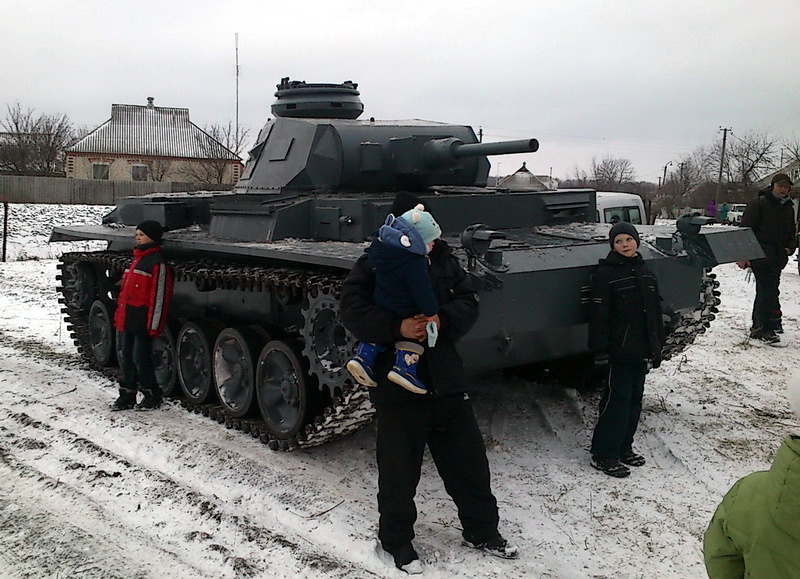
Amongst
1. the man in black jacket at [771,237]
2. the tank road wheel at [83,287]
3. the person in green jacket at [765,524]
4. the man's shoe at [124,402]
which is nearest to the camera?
the person in green jacket at [765,524]

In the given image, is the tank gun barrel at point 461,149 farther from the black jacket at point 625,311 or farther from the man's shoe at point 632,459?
the man's shoe at point 632,459

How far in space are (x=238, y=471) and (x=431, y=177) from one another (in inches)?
120

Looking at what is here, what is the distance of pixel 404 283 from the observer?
12.6ft

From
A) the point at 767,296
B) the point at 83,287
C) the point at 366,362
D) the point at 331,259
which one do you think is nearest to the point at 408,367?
the point at 366,362

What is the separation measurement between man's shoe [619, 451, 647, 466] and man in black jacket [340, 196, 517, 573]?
1635 millimetres

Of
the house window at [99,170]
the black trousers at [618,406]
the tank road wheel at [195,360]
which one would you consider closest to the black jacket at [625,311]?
the black trousers at [618,406]

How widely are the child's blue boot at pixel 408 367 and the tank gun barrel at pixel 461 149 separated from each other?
97.8 inches

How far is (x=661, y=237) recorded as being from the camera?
5875mm

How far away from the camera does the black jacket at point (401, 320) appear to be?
3848mm

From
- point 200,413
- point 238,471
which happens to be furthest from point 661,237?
point 200,413

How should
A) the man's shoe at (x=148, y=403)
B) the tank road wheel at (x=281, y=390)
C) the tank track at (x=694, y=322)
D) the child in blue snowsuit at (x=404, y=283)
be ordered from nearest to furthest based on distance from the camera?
the child in blue snowsuit at (x=404, y=283) < the tank road wheel at (x=281, y=390) < the tank track at (x=694, y=322) < the man's shoe at (x=148, y=403)

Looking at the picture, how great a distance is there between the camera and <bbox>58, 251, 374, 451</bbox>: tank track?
16.5 feet

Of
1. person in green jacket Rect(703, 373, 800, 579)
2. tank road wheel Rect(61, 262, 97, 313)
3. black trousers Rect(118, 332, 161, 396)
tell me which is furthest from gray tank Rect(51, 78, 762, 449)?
person in green jacket Rect(703, 373, 800, 579)

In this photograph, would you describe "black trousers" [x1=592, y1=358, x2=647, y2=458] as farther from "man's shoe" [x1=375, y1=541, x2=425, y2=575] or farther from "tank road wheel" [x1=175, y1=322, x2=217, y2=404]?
"tank road wheel" [x1=175, y1=322, x2=217, y2=404]
